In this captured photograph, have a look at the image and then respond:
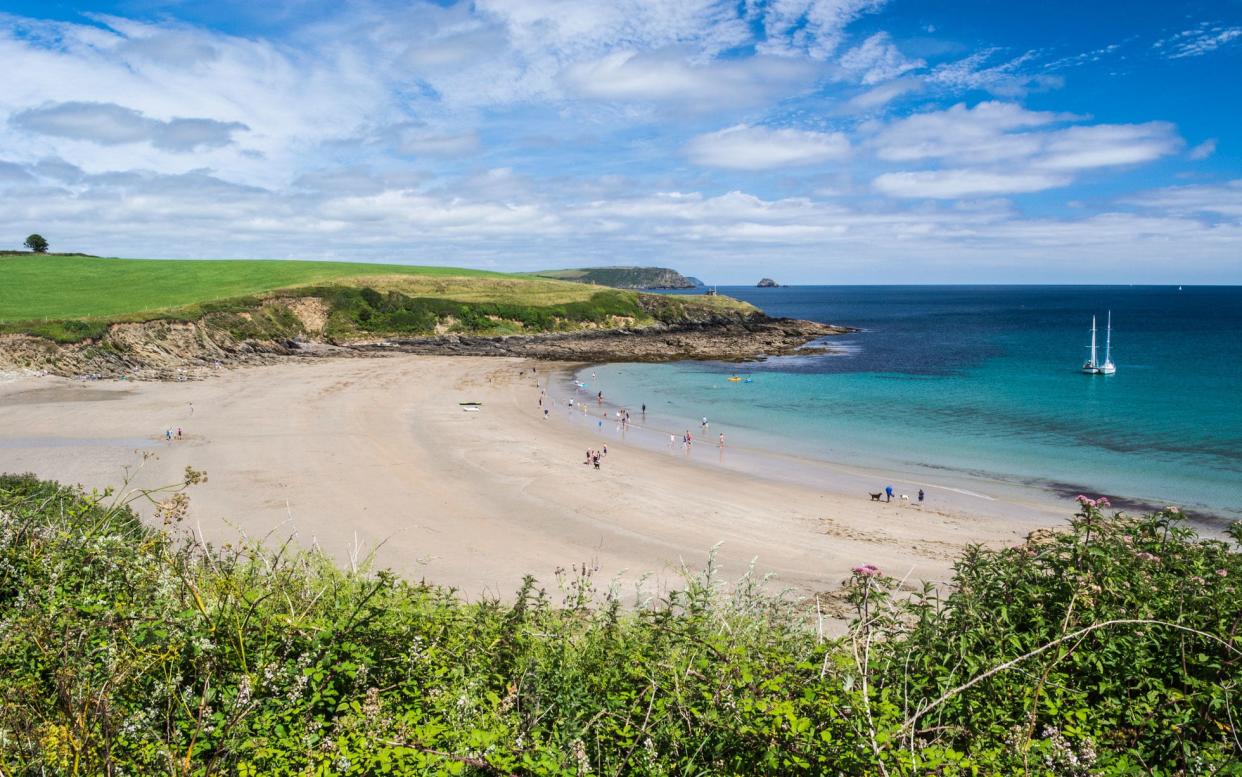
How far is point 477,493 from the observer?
2759 cm

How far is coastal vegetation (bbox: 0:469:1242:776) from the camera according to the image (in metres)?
4.29

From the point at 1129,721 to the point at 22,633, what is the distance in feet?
27.2

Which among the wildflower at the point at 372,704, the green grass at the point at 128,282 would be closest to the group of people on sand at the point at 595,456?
the wildflower at the point at 372,704

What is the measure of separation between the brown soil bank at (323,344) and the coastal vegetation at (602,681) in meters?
57.3

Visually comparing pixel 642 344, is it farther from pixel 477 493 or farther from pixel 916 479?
pixel 477 493

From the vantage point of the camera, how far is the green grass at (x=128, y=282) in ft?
212

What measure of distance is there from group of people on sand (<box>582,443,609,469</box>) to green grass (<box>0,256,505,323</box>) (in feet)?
169

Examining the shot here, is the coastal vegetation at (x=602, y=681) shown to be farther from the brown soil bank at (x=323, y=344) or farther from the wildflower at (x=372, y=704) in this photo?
the brown soil bank at (x=323, y=344)

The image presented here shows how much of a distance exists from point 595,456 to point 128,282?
79709mm

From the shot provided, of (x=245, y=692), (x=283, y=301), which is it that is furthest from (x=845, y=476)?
(x=283, y=301)

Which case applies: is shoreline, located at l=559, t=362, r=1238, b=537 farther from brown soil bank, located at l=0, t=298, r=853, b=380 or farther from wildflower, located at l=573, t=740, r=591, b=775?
brown soil bank, located at l=0, t=298, r=853, b=380

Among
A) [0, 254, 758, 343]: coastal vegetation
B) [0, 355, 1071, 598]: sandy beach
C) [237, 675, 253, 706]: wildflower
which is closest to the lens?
[237, 675, 253, 706]: wildflower

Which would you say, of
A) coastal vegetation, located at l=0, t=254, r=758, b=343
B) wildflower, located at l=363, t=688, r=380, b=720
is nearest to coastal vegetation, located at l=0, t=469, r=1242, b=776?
wildflower, located at l=363, t=688, r=380, b=720

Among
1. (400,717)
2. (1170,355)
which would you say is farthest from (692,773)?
(1170,355)
